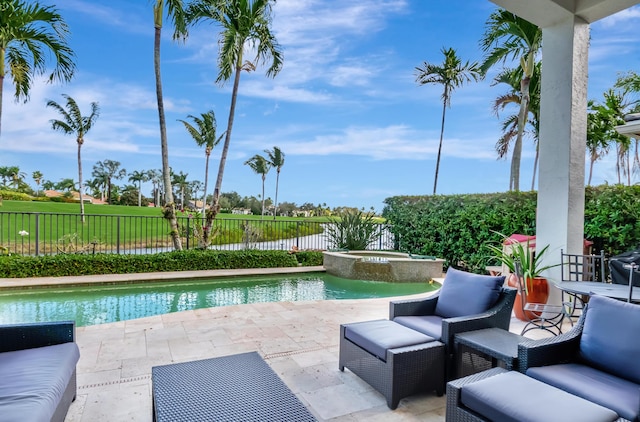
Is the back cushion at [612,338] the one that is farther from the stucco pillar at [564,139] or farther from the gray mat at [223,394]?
the stucco pillar at [564,139]

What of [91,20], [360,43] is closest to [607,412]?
[360,43]

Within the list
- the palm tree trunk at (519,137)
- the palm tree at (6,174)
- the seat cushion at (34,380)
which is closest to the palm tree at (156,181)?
the palm tree at (6,174)

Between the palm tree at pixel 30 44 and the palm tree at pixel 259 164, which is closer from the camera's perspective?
the palm tree at pixel 30 44

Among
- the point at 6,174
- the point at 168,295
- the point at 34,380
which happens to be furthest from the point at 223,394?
the point at 6,174

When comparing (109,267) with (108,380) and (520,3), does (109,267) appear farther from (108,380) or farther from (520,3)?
(520,3)

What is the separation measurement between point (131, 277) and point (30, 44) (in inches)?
221

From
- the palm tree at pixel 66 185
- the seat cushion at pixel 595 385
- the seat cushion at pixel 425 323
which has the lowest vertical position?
the seat cushion at pixel 425 323

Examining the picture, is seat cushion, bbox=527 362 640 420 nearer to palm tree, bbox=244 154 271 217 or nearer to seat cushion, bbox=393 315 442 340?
seat cushion, bbox=393 315 442 340

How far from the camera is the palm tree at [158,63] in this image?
855 centimetres

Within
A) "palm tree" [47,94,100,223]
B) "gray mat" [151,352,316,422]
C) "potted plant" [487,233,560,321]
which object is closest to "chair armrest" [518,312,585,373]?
"gray mat" [151,352,316,422]

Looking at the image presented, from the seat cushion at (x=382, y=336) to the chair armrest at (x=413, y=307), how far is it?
0.20 m

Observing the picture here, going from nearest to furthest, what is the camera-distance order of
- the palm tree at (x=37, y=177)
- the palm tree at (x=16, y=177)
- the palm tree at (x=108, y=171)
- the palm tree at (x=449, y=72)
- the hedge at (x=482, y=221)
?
Result: the hedge at (x=482, y=221)
the palm tree at (x=449, y=72)
the palm tree at (x=16, y=177)
the palm tree at (x=37, y=177)
the palm tree at (x=108, y=171)

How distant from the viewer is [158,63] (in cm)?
884

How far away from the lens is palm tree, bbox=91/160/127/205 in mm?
42909
